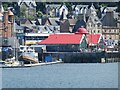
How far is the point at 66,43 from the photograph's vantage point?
35.9 metres

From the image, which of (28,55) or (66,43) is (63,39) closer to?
(66,43)

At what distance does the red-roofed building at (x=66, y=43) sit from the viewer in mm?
35875

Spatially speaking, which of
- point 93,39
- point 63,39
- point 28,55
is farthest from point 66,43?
point 28,55

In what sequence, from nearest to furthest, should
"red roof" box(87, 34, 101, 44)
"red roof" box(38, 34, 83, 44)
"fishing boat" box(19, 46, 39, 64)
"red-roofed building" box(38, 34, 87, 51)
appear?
1. "fishing boat" box(19, 46, 39, 64)
2. "red-roofed building" box(38, 34, 87, 51)
3. "red roof" box(38, 34, 83, 44)
4. "red roof" box(87, 34, 101, 44)

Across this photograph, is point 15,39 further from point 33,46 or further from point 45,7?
point 45,7

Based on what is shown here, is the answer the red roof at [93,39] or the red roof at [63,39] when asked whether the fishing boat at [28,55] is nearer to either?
the red roof at [63,39]

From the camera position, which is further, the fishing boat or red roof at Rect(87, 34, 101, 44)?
red roof at Rect(87, 34, 101, 44)

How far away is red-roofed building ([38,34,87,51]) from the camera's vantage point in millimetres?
35875

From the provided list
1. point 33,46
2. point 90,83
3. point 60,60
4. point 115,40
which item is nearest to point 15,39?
point 33,46

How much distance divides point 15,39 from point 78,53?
3.20 metres


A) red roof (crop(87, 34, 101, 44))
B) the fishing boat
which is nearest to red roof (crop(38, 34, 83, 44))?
red roof (crop(87, 34, 101, 44))

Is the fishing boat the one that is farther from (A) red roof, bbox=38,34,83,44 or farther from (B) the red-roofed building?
(A) red roof, bbox=38,34,83,44

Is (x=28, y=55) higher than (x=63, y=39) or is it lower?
lower

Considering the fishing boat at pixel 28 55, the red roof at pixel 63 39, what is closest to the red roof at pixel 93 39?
the red roof at pixel 63 39
